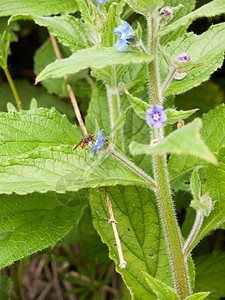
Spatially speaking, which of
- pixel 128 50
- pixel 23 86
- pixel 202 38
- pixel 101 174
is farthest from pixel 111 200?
pixel 23 86

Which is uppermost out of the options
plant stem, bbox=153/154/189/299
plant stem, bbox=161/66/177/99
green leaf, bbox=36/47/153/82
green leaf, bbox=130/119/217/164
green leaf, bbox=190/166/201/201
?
green leaf, bbox=36/47/153/82

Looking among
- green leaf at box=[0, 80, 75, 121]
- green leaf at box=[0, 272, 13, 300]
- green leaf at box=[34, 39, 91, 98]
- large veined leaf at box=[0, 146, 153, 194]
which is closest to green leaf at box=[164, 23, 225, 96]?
large veined leaf at box=[0, 146, 153, 194]

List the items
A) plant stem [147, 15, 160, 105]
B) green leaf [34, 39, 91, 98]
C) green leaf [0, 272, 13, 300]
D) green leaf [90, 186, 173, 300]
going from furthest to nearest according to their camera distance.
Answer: green leaf [34, 39, 91, 98], green leaf [0, 272, 13, 300], green leaf [90, 186, 173, 300], plant stem [147, 15, 160, 105]

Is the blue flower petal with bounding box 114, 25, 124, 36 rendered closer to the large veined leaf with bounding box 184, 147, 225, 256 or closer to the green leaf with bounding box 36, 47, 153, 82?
the green leaf with bounding box 36, 47, 153, 82

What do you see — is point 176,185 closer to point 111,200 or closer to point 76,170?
point 111,200

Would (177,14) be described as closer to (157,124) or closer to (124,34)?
(124,34)

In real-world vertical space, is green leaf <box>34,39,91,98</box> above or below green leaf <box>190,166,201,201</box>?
above

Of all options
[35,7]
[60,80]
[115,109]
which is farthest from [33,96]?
[115,109]

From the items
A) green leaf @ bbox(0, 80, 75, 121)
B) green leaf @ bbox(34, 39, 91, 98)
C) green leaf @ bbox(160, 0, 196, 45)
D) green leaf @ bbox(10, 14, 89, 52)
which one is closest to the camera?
green leaf @ bbox(10, 14, 89, 52)
